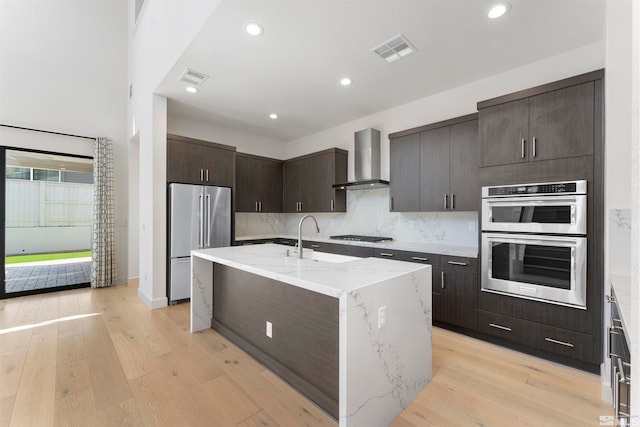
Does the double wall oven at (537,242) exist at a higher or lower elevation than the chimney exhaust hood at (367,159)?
lower

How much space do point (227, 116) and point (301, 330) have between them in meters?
3.90

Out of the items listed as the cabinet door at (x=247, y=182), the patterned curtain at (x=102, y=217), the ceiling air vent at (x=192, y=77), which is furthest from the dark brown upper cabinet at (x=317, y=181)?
the patterned curtain at (x=102, y=217)

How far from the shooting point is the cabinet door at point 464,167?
3.10 m

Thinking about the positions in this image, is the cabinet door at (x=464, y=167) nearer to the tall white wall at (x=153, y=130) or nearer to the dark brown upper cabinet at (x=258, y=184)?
the tall white wall at (x=153, y=130)

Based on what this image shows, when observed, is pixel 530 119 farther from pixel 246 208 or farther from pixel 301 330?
pixel 246 208

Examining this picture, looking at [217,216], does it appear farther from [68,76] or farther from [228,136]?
[68,76]

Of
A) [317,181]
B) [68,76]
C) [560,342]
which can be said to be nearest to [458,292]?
[560,342]

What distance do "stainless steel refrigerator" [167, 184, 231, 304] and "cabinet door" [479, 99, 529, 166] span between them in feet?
11.7

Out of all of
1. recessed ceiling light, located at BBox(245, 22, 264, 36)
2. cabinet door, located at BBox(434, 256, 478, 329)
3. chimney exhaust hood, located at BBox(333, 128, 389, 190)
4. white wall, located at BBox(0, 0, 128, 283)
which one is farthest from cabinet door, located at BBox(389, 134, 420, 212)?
white wall, located at BBox(0, 0, 128, 283)

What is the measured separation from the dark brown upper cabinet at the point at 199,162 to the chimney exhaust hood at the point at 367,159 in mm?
1970

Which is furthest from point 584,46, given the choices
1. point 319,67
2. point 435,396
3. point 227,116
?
point 227,116

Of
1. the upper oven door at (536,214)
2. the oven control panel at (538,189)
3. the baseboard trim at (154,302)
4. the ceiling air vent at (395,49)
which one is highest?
the ceiling air vent at (395,49)

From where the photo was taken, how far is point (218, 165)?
441 centimetres

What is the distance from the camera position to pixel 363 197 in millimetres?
4711
